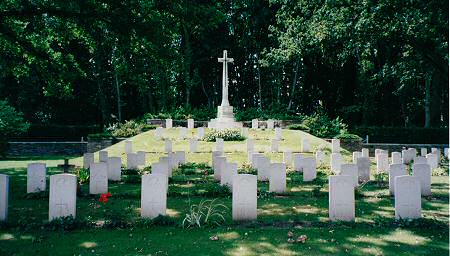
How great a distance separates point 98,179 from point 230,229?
394 centimetres

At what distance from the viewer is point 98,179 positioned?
9.02 meters

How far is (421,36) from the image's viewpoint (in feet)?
55.6

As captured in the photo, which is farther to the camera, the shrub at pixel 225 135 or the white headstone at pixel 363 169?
the shrub at pixel 225 135

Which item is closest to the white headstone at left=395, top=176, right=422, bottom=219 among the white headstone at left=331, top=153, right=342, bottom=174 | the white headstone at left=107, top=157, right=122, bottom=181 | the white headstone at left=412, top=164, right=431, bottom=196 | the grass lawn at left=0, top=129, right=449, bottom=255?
the grass lawn at left=0, top=129, right=449, bottom=255

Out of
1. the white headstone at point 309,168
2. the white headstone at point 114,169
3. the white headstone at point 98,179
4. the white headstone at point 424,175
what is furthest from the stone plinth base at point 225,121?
the white headstone at point 424,175

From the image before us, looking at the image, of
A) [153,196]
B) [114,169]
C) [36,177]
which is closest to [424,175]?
[153,196]

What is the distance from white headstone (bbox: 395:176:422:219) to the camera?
6.73 metres

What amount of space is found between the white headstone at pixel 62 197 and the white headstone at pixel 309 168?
633 cm

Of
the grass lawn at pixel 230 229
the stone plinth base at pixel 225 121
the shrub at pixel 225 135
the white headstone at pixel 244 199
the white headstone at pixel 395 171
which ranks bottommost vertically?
the grass lawn at pixel 230 229

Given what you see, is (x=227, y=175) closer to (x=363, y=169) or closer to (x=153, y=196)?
(x=153, y=196)

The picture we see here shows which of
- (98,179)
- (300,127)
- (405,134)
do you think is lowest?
(98,179)

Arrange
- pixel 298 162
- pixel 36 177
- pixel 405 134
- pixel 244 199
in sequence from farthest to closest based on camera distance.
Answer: pixel 405 134 → pixel 298 162 → pixel 36 177 → pixel 244 199

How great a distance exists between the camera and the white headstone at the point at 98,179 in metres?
9.01

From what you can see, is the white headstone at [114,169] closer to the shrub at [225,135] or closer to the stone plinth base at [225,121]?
the shrub at [225,135]
